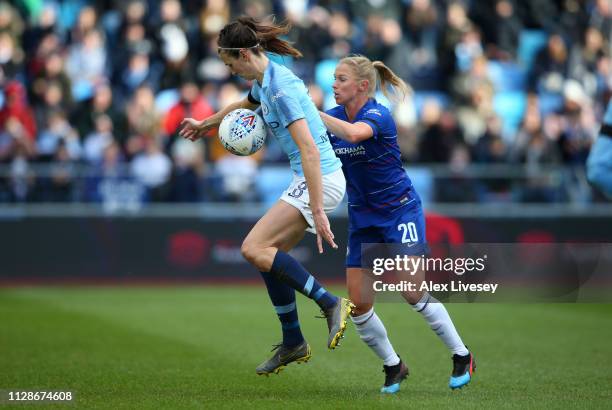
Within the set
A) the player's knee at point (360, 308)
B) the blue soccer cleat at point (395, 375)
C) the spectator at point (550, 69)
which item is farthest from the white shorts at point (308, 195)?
the spectator at point (550, 69)

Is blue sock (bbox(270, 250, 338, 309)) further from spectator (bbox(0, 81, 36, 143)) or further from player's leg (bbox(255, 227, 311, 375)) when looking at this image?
spectator (bbox(0, 81, 36, 143))

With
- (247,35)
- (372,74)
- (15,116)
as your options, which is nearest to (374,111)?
(372,74)

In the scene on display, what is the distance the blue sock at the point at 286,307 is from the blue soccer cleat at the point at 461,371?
1119 millimetres

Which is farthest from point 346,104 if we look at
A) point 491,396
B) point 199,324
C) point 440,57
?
point 440,57

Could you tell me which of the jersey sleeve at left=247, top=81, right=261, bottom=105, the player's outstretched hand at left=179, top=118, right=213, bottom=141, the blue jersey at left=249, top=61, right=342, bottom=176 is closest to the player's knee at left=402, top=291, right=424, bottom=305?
the blue jersey at left=249, top=61, right=342, bottom=176

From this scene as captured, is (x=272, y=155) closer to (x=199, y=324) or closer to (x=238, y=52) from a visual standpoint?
→ (x=199, y=324)

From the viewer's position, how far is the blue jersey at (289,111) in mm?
7051

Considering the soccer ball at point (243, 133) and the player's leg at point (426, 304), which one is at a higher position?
the soccer ball at point (243, 133)

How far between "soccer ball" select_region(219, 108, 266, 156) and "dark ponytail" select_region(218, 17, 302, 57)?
1.62 feet

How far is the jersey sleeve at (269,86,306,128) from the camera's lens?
702cm

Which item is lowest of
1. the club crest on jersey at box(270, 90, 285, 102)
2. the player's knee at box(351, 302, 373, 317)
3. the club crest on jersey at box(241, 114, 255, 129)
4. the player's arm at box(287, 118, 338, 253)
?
the player's knee at box(351, 302, 373, 317)

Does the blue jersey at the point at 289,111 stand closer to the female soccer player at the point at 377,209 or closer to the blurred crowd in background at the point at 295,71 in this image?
the female soccer player at the point at 377,209

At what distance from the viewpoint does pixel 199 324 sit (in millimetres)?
12305

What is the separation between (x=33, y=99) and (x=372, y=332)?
1157cm
